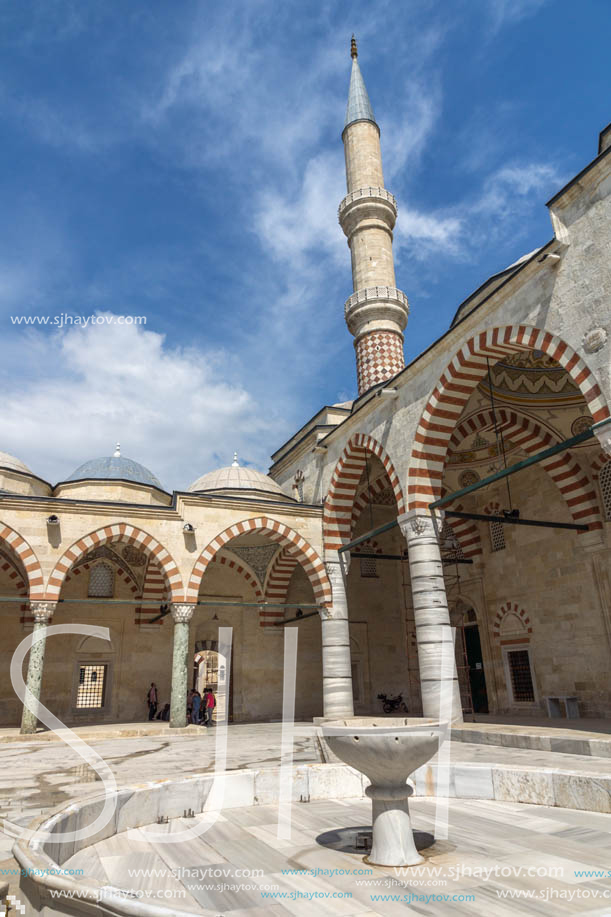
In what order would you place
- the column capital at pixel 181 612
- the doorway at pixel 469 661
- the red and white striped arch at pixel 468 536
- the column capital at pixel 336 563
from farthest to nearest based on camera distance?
the red and white striped arch at pixel 468 536
the doorway at pixel 469 661
the column capital at pixel 336 563
the column capital at pixel 181 612

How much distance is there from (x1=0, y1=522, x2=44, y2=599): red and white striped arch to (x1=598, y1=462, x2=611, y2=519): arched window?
10.1 m

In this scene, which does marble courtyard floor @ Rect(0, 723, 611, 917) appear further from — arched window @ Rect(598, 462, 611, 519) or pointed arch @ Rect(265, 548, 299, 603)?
pointed arch @ Rect(265, 548, 299, 603)

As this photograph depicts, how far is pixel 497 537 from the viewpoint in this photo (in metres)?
13.5

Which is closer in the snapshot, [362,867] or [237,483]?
[362,867]

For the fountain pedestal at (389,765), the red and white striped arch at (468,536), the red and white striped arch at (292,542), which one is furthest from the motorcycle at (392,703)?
the fountain pedestal at (389,765)

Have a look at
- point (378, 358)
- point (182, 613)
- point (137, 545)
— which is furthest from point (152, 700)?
point (378, 358)

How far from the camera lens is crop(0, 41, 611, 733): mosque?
8.84 m

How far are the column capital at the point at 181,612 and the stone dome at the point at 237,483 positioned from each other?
3587 mm

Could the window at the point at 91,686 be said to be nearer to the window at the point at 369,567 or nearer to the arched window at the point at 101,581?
the arched window at the point at 101,581

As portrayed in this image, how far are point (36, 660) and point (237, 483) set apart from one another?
612 cm

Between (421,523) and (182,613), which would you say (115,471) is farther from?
(421,523)

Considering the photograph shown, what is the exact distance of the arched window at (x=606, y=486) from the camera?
11.0m

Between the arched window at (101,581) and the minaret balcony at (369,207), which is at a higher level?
the minaret balcony at (369,207)

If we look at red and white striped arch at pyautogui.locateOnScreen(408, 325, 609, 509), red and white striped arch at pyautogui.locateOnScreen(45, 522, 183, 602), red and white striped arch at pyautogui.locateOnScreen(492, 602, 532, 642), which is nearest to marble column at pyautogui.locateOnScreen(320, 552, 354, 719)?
red and white striped arch at pyautogui.locateOnScreen(45, 522, 183, 602)
